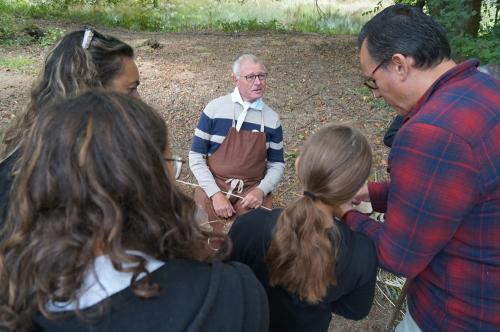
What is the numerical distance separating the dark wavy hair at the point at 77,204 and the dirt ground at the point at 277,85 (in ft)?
7.82

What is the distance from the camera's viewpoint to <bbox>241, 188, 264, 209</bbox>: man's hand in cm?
313

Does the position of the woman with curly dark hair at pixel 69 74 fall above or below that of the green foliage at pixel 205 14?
below

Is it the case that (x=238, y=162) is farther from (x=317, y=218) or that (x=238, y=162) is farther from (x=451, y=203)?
(x=451, y=203)

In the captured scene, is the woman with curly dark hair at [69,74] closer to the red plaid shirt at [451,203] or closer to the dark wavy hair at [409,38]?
the dark wavy hair at [409,38]

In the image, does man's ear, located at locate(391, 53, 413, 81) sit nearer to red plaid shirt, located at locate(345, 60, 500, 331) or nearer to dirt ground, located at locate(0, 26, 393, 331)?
red plaid shirt, located at locate(345, 60, 500, 331)

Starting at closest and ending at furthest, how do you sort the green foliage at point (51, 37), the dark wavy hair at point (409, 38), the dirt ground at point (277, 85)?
the dark wavy hair at point (409, 38)
the dirt ground at point (277, 85)
the green foliage at point (51, 37)

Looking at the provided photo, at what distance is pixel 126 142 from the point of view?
970 mm

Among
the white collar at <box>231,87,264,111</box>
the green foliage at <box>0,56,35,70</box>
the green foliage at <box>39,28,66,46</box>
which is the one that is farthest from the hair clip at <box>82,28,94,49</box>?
the green foliage at <box>39,28,66,46</box>

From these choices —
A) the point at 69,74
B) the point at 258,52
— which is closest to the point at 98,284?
the point at 69,74

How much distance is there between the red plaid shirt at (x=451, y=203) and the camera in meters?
1.39

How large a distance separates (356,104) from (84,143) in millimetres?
5486

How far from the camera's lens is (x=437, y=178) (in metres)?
1.40

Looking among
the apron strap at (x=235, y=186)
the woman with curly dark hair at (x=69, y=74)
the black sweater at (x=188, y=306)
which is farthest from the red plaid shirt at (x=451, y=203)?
the apron strap at (x=235, y=186)

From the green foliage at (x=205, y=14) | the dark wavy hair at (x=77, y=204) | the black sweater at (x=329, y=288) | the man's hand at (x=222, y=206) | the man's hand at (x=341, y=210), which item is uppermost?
the green foliage at (x=205, y=14)
